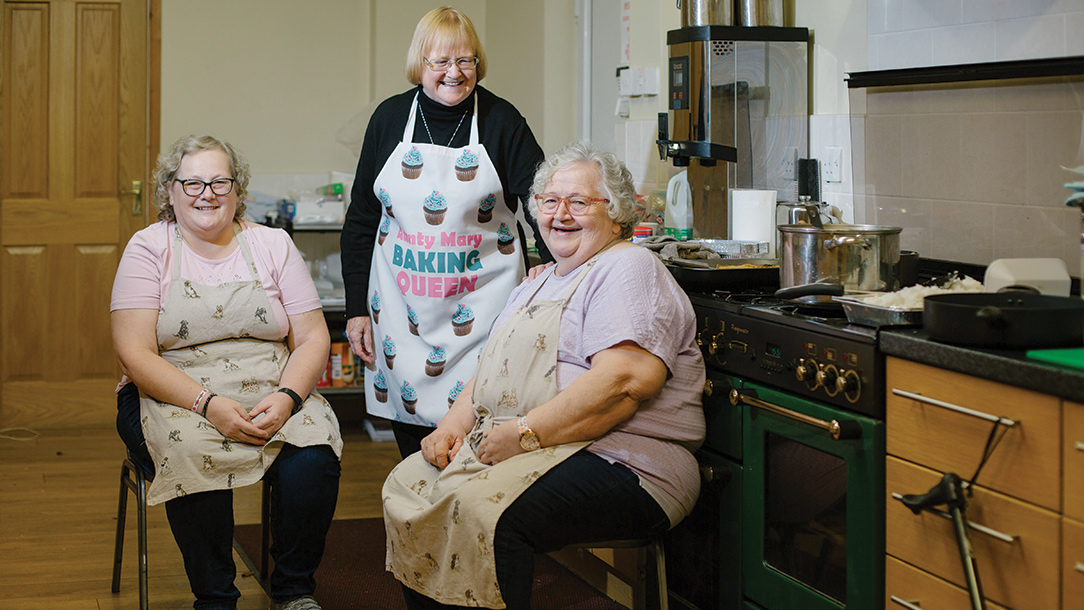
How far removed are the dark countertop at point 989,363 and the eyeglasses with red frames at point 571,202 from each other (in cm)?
67

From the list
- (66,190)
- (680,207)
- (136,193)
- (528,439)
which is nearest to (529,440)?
(528,439)

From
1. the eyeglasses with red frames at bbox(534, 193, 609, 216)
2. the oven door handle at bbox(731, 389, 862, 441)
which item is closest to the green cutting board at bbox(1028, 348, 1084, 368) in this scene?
the oven door handle at bbox(731, 389, 862, 441)

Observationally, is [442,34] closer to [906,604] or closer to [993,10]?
[993,10]

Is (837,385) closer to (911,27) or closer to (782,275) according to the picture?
(782,275)

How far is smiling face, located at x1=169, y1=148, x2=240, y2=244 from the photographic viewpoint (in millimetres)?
2424

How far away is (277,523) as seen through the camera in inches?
94.3

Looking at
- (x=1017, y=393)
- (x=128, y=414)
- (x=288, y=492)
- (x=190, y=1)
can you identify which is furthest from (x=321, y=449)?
(x=190, y=1)

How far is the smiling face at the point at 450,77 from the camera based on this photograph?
2.50 meters

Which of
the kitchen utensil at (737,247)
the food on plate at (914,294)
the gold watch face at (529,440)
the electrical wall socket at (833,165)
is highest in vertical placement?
the electrical wall socket at (833,165)

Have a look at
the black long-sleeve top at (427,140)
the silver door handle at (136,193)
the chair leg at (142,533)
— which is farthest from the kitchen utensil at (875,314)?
the silver door handle at (136,193)

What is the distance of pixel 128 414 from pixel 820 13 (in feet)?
6.54

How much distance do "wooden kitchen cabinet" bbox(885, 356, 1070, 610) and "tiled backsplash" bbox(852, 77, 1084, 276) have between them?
565mm

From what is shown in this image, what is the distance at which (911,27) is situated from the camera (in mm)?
2355

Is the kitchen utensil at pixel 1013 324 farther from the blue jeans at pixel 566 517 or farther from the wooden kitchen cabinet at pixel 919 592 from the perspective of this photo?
the blue jeans at pixel 566 517
